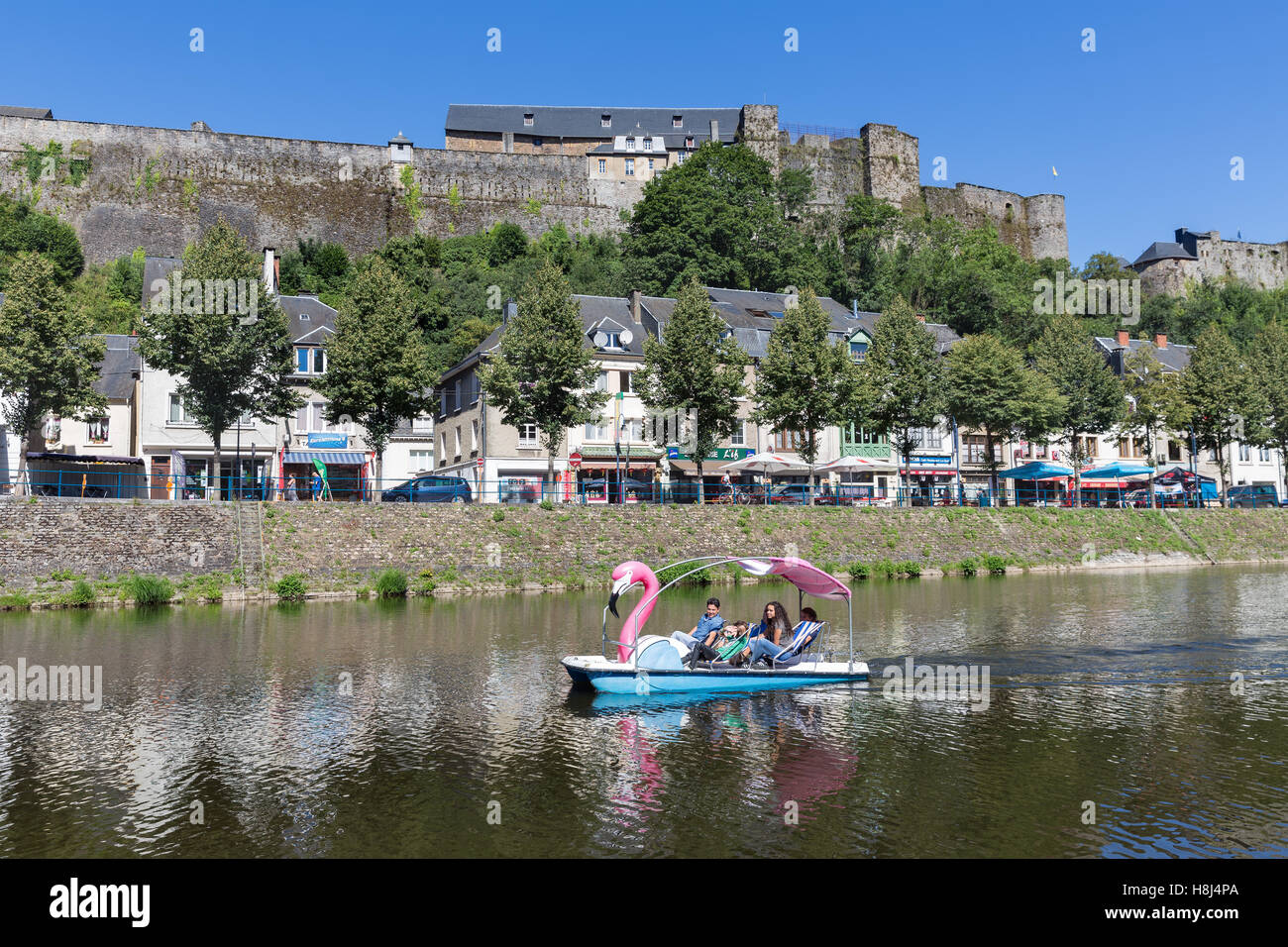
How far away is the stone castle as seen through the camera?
306 ft

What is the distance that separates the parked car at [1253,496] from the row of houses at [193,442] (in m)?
49.4

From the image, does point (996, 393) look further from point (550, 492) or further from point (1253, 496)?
point (550, 492)

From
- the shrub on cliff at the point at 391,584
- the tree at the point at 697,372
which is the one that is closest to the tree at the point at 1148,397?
the tree at the point at 697,372

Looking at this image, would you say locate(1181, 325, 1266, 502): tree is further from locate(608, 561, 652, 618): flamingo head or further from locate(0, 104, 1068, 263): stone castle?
locate(0, 104, 1068, 263): stone castle

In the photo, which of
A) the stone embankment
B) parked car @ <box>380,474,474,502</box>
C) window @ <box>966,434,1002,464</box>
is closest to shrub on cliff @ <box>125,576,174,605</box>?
the stone embankment

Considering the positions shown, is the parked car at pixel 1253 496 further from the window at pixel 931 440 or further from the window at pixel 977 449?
the window at pixel 931 440

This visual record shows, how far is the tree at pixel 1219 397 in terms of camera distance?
62.4 metres

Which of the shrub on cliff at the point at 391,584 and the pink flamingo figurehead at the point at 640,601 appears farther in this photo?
the shrub on cliff at the point at 391,584

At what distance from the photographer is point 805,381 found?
5225cm

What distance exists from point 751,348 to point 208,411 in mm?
31551

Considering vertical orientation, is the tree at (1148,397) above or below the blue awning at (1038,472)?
above

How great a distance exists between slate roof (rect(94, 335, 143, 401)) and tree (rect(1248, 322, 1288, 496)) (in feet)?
222
